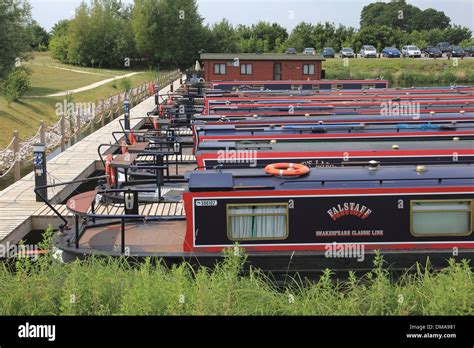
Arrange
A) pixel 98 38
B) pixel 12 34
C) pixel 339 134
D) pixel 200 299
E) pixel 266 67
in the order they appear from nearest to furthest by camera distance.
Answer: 1. pixel 200 299
2. pixel 339 134
3. pixel 12 34
4. pixel 266 67
5. pixel 98 38

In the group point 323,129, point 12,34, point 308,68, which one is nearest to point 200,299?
point 323,129

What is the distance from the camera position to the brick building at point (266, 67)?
41.8m

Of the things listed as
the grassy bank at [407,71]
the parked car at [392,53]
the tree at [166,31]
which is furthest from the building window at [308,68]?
the tree at [166,31]

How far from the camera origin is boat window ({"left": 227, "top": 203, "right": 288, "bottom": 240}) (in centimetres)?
968

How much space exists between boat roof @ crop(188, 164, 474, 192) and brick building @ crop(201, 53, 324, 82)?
32.2 metres

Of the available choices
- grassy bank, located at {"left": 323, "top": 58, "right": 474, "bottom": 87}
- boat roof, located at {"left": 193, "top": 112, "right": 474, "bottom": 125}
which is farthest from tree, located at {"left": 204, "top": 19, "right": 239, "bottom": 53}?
boat roof, located at {"left": 193, "top": 112, "right": 474, "bottom": 125}

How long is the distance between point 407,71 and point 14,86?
3896 cm

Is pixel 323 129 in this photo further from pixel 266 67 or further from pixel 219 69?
pixel 219 69

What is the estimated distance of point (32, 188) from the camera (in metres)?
16.6

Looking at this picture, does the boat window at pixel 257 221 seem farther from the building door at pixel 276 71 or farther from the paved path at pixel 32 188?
the building door at pixel 276 71

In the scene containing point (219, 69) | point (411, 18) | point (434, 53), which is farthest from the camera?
point (411, 18)

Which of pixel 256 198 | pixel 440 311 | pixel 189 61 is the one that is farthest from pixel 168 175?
pixel 189 61

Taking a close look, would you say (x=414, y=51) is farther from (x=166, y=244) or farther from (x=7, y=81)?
(x=166, y=244)

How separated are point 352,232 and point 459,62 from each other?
191 feet
